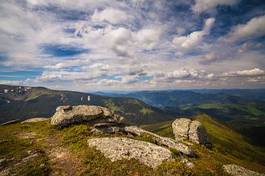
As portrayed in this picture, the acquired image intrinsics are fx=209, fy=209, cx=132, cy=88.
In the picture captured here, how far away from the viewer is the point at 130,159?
26.7 metres

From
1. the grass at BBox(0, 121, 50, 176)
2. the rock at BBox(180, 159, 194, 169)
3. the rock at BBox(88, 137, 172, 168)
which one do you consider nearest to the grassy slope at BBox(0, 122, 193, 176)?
the grass at BBox(0, 121, 50, 176)

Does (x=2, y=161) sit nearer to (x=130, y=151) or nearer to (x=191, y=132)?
(x=130, y=151)

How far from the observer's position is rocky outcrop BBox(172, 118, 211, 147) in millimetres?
53728

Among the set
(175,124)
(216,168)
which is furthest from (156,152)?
(175,124)

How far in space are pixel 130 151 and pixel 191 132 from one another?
101ft

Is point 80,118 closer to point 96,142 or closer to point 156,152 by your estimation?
point 96,142

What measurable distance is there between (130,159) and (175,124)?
36.9 metres

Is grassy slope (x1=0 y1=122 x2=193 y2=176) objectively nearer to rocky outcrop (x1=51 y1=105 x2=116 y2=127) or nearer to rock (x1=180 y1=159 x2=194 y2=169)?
rock (x1=180 y1=159 x2=194 y2=169)

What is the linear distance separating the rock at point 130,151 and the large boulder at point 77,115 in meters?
9.96

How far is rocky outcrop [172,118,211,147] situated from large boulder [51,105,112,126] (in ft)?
74.5

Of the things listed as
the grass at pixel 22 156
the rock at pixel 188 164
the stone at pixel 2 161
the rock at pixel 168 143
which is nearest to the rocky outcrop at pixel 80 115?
the rock at pixel 168 143

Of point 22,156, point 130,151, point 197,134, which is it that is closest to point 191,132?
point 197,134

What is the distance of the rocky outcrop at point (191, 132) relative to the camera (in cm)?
5373

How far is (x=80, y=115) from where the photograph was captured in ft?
136
